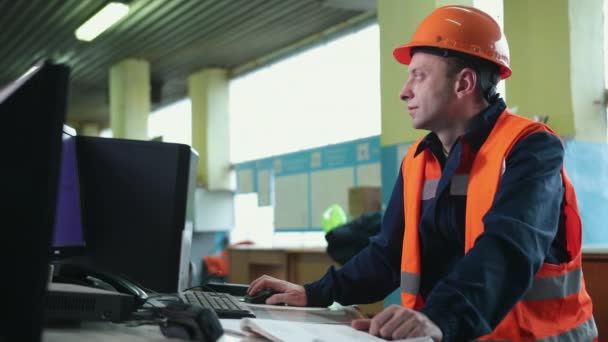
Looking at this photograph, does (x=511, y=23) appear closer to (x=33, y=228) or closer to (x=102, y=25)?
(x=33, y=228)

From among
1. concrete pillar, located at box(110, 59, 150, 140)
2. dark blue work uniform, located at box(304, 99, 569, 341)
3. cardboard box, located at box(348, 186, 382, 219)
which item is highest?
concrete pillar, located at box(110, 59, 150, 140)

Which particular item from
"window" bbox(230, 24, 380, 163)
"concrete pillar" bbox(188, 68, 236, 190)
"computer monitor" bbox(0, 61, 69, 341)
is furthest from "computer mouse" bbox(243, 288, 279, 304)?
"concrete pillar" bbox(188, 68, 236, 190)

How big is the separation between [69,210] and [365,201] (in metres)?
3.47

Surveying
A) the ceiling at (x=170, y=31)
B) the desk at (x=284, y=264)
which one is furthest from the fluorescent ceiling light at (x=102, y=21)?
the desk at (x=284, y=264)

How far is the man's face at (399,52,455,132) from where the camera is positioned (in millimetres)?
1593

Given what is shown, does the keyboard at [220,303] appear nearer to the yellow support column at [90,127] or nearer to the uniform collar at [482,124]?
the uniform collar at [482,124]

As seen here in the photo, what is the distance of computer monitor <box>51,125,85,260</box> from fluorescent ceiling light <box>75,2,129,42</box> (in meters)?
5.56

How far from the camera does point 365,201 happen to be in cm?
477

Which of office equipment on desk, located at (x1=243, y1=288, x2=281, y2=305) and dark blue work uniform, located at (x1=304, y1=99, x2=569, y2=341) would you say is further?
office equipment on desk, located at (x1=243, y1=288, x2=281, y2=305)

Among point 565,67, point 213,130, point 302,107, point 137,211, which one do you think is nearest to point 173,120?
point 213,130

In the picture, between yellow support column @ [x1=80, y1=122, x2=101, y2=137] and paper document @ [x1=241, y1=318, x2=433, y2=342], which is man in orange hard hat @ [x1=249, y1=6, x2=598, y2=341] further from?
yellow support column @ [x1=80, y1=122, x2=101, y2=137]

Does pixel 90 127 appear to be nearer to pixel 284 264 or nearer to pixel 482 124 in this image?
pixel 284 264

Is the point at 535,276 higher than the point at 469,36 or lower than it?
lower

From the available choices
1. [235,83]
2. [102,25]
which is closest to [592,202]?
[102,25]
